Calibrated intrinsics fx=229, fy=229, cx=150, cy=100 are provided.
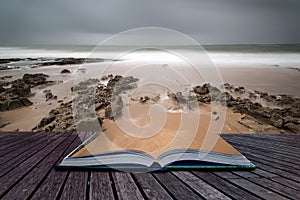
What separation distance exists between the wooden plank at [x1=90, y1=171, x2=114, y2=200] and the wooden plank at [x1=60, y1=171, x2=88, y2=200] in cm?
4

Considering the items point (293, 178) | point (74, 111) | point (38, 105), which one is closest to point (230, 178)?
point (293, 178)

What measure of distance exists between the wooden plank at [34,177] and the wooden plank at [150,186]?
1.68ft

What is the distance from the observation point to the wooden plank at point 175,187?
3.48ft

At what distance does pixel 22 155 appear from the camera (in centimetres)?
162

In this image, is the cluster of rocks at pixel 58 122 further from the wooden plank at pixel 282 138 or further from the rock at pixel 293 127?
the rock at pixel 293 127

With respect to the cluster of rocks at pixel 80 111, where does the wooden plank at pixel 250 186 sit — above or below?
above

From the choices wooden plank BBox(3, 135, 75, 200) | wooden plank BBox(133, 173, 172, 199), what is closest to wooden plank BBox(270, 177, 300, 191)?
wooden plank BBox(133, 173, 172, 199)

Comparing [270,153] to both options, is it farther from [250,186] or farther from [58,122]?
[58,122]

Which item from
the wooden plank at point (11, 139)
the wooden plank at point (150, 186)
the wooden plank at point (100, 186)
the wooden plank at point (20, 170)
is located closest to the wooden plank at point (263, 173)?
the wooden plank at point (150, 186)

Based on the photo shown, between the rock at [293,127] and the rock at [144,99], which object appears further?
the rock at [144,99]

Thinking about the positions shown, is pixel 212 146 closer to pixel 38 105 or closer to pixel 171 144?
pixel 171 144

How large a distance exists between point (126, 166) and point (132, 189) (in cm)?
19

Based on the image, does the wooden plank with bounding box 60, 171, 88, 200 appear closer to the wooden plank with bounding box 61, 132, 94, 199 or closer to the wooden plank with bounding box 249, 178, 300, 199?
the wooden plank with bounding box 61, 132, 94, 199

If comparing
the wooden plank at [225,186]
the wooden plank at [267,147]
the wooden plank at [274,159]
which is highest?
the wooden plank at [225,186]
